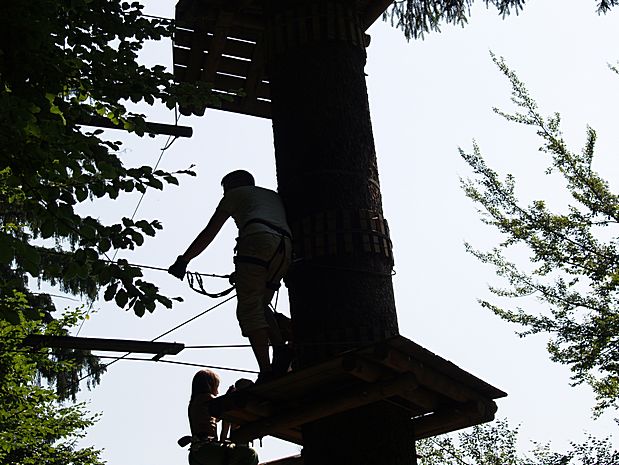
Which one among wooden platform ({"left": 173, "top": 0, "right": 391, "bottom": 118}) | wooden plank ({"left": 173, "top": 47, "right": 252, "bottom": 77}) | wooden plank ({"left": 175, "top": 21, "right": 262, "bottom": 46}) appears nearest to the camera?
wooden platform ({"left": 173, "top": 0, "right": 391, "bottom": 118})

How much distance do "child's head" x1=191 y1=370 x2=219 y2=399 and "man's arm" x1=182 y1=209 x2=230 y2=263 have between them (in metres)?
0.89

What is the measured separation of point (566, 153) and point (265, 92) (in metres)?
8.55

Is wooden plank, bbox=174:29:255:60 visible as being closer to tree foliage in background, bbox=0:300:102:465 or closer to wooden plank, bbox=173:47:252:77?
wooden plank, bbox=173:47:252:77

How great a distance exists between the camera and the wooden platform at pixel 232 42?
738 centimetres

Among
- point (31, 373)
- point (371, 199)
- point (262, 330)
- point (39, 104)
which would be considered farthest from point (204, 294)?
point (31, 373)

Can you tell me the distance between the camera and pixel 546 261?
15516 mm

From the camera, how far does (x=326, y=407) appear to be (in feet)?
17.2

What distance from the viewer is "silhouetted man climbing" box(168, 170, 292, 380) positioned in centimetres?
598

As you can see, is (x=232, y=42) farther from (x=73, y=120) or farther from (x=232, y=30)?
(x=73, y=120)

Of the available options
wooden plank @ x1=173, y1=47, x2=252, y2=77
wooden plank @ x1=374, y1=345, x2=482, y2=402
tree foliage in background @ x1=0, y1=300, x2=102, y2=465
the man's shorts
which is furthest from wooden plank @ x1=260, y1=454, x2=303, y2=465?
tree foliage in background @ x1=0, y1=300, x2=102, y2=465

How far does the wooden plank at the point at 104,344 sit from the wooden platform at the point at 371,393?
902 mm

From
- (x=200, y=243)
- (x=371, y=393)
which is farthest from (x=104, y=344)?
(x=371, y=393)

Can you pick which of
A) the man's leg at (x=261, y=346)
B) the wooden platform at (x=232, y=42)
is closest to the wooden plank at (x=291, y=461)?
the man's leg at (x=261, y=346)

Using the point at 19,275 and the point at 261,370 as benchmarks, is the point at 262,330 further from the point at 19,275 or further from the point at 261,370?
the point at 19,275
